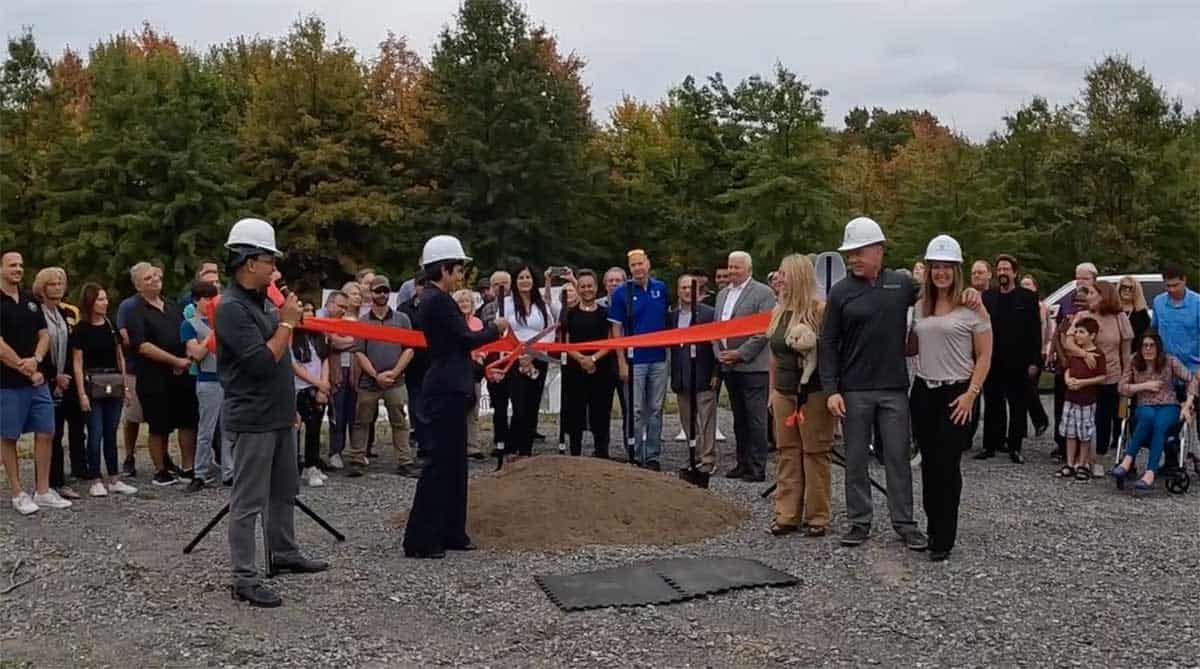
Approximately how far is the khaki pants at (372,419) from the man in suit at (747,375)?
319cm

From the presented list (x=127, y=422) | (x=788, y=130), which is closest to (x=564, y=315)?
(x=127, y=422)

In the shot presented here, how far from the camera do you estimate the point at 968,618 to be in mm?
6312

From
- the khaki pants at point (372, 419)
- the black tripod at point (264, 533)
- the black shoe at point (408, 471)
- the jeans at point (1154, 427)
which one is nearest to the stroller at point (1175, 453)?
the jeans at point (1154, 427)

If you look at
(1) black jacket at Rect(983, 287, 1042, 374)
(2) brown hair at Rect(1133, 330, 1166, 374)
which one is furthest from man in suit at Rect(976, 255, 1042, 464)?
(2) brown hair at Rect(1133, 330, 1166, 374)

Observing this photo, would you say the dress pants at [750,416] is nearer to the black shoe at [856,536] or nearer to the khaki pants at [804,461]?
the khaki pants at [804,461]

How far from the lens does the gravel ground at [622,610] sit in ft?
19.0

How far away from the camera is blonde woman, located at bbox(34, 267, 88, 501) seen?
9.83m

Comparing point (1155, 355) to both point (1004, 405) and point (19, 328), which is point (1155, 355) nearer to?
point (1004, 405)

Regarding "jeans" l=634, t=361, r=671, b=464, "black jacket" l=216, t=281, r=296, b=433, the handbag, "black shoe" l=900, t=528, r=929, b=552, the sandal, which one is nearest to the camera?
"black jacket" l=216, t=281, r=296, b=433

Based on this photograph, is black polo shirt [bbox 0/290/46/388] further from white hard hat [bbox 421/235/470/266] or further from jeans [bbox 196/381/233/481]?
white hard hat [bbox 421/235/470/266]

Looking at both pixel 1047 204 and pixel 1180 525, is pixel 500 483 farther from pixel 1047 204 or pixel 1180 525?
pixel 1047 204

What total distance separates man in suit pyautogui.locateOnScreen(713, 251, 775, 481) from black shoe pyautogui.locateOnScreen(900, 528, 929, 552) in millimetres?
3043

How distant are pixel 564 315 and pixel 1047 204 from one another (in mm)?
23328

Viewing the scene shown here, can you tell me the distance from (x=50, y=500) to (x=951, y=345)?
732 centimetres
